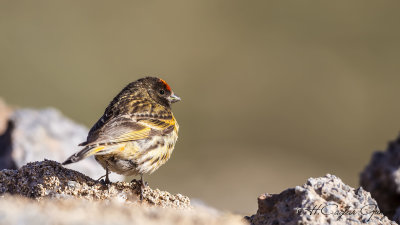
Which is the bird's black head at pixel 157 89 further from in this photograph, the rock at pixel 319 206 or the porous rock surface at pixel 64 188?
the rock at pixel 319 206

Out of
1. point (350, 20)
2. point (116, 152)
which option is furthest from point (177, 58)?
point (116, 152)

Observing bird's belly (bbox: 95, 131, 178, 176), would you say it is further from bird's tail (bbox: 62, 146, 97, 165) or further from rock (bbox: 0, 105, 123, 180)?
rock (bbox: 0, 105, 123, 180)

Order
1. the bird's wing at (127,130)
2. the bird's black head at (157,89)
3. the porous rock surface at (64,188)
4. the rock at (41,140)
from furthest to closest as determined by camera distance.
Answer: the rock at (41,140) → the bird's black head at (157,89) → the bird's wing at (127,130) → the porous rock surface at (64,188)

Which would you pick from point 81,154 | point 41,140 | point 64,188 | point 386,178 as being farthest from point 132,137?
point 41,140

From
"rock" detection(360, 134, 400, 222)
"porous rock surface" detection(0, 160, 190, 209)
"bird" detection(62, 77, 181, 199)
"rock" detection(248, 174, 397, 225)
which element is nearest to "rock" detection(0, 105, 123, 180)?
"bird" detection(62, 77, 181, 199)

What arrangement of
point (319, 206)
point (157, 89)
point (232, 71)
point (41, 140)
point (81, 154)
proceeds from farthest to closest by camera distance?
point (232, 71), point (41, 140), point (157, 89), point (81, 154), point (319, 206)

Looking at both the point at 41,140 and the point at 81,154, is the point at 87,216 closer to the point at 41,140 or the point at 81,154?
the point at 81,154

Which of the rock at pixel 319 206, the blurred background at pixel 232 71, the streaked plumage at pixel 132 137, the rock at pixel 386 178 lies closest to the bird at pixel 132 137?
the streaked plumage at pixel 132 137
